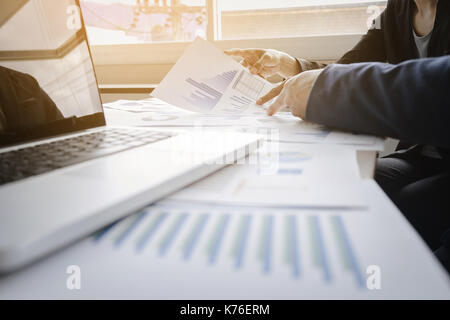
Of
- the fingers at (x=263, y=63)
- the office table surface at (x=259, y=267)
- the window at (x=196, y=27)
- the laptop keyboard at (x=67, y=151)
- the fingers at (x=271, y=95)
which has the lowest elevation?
the office table surface at (x=259, y=267)

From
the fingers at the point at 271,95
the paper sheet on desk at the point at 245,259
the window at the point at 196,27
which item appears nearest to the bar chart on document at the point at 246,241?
the paper sheet on desk at the point at 245,259

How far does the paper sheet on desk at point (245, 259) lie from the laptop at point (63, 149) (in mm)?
20

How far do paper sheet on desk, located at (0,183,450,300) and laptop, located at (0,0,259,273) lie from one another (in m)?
0.02

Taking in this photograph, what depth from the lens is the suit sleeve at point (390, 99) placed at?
40 centimetres

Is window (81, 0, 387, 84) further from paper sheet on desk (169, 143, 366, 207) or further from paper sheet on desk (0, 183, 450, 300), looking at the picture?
paper sheet on desk (0, 183, 450, 300)

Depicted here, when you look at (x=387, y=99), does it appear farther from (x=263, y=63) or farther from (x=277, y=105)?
(x=263, y=63)

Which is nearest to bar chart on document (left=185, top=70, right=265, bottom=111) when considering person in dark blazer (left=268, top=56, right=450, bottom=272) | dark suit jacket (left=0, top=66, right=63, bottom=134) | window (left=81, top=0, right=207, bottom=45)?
person in dark blazer (left=268, top=56, right=450, bottom=272)

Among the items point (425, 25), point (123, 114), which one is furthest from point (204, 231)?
point (425, 25)

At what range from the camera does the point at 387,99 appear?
440 millimetres

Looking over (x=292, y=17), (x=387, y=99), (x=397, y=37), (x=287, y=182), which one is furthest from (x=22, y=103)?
(x=292, y=17)

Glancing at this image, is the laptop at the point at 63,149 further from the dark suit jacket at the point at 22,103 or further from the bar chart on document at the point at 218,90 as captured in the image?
the bar chart on document at the point at 218,90

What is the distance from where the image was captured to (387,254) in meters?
0.20

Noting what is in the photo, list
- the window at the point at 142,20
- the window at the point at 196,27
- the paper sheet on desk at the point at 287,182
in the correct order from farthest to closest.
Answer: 1. the window at the point at 142,20
2. the window at the point at 196,27
3. the paper sheet on desk at the point at 287,182
